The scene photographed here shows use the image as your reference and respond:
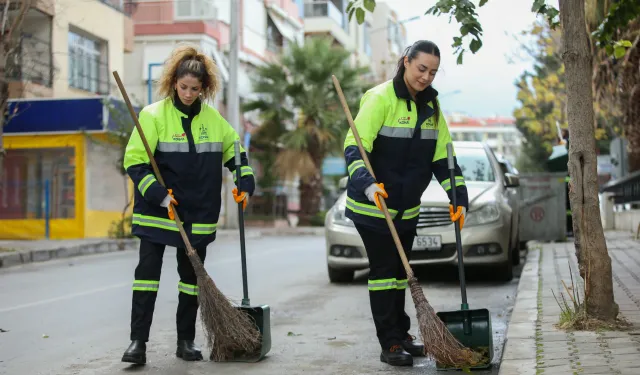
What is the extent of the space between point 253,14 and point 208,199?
34.2m

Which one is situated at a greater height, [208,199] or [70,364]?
[208,199]

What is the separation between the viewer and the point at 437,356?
16.9 feet

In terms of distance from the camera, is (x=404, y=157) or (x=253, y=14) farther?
(x=253, y=14)

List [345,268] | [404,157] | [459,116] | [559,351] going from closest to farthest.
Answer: [559,351]
[404,157]
[345,268]
[459,116]

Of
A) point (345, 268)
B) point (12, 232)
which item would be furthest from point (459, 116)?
point (345, 268)

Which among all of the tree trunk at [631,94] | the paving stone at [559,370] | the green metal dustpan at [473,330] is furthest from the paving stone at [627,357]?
the tree trunk at [631,94]

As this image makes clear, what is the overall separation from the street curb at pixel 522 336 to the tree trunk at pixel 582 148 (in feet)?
1.66

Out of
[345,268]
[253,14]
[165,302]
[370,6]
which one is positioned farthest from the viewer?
[253,14]

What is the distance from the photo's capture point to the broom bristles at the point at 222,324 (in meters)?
5.68

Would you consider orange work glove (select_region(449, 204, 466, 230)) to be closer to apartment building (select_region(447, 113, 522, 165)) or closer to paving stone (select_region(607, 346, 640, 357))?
paving stone (select_region(607, 346, 640, 357))

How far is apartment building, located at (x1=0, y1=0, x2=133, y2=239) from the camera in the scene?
23.1 meters

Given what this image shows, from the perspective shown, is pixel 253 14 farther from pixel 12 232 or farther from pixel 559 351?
pixel 559 351

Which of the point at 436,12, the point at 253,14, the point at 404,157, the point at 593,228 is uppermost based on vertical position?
the point at 253,14

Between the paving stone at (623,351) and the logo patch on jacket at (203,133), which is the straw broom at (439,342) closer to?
the paving stone at (623,351)
